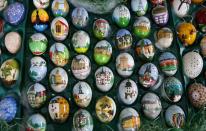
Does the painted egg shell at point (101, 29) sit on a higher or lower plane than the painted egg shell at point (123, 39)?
higher

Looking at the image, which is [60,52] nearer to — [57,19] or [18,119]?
[57,19]

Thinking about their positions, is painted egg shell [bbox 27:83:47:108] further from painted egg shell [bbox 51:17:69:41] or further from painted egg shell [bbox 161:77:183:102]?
painted egg shell [bbox 161:77:183:102]

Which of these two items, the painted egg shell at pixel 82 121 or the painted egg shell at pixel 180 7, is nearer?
the painted egg shell at pixel 82 121

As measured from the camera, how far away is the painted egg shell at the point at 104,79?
0.98m

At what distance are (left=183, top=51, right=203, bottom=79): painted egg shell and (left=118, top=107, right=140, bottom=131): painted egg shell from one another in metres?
0.19

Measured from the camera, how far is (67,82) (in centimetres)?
100

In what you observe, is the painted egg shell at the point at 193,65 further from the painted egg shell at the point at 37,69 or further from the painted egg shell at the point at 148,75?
the painted egg shell at the point at 37,69

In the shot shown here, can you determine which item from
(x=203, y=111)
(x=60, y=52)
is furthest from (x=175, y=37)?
(x=60, y=52)

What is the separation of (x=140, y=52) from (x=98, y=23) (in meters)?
0.13

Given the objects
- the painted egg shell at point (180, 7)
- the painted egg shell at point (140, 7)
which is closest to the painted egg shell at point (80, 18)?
the painted egg shell at point (140, 7)

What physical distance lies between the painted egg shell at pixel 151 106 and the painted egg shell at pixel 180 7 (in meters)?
0.25

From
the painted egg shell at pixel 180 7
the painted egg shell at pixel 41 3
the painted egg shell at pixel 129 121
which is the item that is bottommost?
the painted egg shell at pixel 129 121

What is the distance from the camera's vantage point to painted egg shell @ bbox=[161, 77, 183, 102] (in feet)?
3.27

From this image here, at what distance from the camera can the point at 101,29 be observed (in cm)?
101
